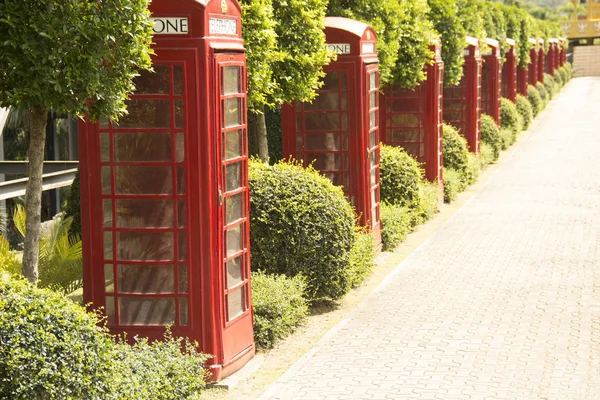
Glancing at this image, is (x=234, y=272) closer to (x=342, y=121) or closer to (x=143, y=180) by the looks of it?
(x=143, y=180)

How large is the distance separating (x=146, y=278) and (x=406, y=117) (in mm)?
11199

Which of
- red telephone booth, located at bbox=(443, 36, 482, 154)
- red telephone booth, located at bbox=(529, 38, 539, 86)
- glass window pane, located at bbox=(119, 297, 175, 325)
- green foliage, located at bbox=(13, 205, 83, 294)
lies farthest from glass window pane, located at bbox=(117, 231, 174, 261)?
red telephone booth, located at bbox=(529, 38, 539, 86)

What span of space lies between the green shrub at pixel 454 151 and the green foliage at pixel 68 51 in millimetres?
14741

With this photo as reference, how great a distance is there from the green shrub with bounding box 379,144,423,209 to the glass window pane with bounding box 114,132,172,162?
8.53 m

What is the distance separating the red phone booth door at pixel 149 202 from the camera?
8.40 metres

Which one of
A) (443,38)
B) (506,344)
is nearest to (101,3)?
(506,344)

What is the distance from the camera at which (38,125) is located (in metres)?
7.77

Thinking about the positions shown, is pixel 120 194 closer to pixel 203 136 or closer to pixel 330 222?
pixel 203 136

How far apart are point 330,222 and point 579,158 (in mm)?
18026

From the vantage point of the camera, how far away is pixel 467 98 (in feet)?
79.3

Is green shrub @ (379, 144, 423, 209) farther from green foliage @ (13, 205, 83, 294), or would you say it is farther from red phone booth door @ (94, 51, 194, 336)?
red phone booth door @ (94, 51, 194, 336)

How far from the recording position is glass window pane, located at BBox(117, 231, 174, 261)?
859cm

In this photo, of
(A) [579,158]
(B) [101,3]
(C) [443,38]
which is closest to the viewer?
(B) [101,3]

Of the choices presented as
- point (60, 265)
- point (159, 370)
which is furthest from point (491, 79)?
point (159, 370)
